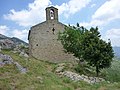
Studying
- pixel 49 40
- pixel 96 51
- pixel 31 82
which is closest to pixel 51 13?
pixel 49 40

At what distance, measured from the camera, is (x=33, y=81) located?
27.1m

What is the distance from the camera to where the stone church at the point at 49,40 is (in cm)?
5922

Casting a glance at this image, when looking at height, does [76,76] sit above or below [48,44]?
below

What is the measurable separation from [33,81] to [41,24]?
3377cm

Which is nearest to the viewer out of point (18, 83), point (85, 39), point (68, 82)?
point (18, 83)

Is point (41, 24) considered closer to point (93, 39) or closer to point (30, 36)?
point (30, 36)

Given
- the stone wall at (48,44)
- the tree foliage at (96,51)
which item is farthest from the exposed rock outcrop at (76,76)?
the stone wall at (48,44)

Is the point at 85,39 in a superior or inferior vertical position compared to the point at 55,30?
inferior

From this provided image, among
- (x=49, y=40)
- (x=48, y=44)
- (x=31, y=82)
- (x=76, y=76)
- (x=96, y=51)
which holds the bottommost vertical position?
(x=31, y=82)

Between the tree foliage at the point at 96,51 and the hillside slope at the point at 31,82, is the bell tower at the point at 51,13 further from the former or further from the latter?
the hillside slope at the point at 31,82

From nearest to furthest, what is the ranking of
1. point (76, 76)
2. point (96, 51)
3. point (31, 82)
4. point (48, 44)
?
point (31, 82), point (76, 76), point (96, 51), point (48, 44)

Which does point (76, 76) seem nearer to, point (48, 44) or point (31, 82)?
point (31, 82)

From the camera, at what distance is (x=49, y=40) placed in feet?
196

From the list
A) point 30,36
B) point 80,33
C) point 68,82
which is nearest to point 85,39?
point 80,33
